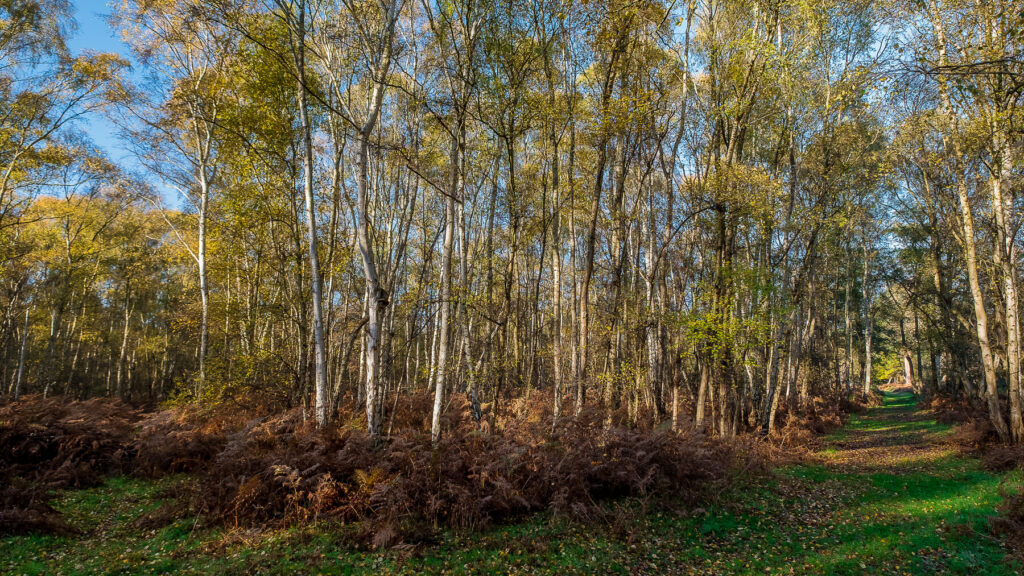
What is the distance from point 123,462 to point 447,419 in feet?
20.2

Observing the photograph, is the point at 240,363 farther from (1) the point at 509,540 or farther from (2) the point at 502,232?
(2) the point at 502,232

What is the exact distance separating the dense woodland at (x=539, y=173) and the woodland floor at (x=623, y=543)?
2482 mm

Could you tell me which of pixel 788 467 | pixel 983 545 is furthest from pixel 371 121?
pixel 788 467

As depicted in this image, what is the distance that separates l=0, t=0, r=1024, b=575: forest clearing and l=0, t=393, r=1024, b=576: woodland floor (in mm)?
43

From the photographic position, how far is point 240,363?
10539mm

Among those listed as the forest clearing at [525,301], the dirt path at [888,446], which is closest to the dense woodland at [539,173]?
the forest clearing at [525,301]

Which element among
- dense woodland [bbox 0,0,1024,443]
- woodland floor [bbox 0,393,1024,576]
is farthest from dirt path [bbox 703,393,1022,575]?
dense woodland [bbox 0,0,1024,443]

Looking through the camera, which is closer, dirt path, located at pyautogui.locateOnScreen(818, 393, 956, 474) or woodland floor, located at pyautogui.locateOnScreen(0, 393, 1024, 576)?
woodland floor, located at pyautogui.locateOnScreen(0, 393, 1024, 576)

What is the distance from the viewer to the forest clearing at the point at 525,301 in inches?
212

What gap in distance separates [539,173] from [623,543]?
1295cm

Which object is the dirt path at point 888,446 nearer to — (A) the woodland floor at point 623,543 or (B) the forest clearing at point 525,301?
(B) the forest clearing at point 525,301

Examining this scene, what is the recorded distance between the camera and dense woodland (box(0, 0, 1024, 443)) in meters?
8.38

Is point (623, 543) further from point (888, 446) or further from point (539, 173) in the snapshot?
point (539, 173)

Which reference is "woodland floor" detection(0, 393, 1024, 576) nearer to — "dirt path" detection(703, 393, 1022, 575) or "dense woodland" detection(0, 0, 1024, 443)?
"dirt path" detection(703, 393, 1022, 575)
